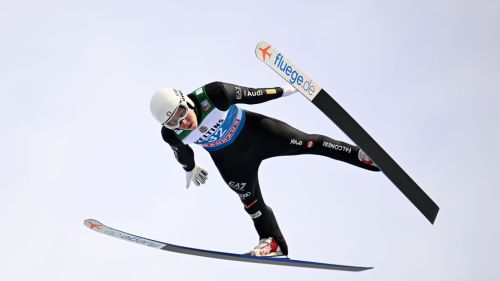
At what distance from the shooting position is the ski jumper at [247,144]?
258 inches

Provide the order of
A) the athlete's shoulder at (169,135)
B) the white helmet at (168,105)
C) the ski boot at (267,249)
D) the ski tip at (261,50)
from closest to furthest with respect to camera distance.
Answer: the ski tip at (261,50) < the white helmet at (168,105) < the athlete's shoulder at (169,135) < the ski boot at (267,249)

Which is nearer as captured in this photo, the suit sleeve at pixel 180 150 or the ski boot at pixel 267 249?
the suit sleeve at pixel 180 150

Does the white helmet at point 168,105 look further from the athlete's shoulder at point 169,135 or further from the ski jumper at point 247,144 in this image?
the athlete's shoulder at point 169,135

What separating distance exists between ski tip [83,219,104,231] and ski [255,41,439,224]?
2728mm

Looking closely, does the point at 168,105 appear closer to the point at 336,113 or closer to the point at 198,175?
the point at 198,175

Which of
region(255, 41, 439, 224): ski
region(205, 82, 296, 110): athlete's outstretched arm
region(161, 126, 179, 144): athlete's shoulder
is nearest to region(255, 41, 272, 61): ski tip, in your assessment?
region(255, 41, 439, 224): ski

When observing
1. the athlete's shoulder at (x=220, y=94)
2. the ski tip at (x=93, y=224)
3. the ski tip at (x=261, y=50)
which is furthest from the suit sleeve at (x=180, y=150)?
the ski tip at (x=261, y=50)

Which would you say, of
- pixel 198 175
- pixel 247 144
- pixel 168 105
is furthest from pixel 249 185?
pixel 168 105

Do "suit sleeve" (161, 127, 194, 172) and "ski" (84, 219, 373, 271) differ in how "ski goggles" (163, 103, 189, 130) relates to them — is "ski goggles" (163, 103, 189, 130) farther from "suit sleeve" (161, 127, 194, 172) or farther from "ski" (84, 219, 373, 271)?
"ski" (84, 219, 373, 271)

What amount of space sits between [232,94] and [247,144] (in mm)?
737

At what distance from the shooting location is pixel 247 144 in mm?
6801

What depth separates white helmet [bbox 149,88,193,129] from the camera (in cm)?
609

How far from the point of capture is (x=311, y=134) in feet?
22.7

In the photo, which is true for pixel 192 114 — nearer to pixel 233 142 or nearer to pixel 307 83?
pixel 233 142
